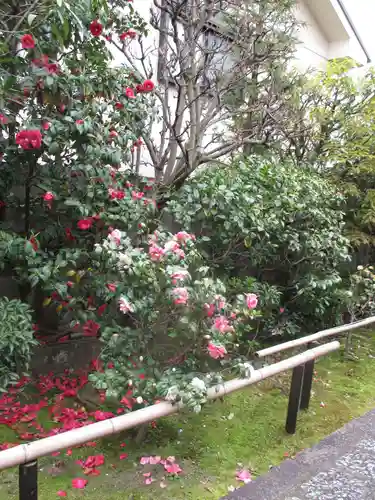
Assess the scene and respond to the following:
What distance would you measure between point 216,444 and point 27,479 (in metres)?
1.81

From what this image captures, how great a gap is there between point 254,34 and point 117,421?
16.9 ft

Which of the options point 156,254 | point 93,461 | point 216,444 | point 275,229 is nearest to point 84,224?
point 156,254

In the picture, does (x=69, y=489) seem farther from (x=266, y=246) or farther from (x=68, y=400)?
(x=266, y=246)

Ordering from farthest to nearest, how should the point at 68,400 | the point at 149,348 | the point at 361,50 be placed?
the point at 361,50
the point at 68,400
the point at 149,348

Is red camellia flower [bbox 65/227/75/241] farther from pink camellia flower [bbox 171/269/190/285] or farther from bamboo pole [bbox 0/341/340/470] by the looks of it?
bamboo pole [bbox 0/341/340/470]

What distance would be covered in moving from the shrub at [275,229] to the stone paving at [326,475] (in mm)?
1932

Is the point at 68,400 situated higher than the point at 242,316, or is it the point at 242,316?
the point at 242,316

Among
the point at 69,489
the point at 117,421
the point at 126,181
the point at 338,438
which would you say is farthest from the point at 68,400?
the point at 338,438

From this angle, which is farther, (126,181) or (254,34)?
(254,34)

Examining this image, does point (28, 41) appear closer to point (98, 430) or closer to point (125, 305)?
point (125, 305)

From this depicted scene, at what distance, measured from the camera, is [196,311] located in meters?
2.77

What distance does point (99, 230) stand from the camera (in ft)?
12.4

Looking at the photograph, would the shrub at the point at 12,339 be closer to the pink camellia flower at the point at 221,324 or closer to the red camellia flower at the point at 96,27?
the pink camellia flower at the point at 221,324

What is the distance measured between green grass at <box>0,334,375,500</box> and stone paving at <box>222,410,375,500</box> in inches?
6.0
